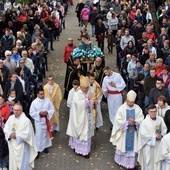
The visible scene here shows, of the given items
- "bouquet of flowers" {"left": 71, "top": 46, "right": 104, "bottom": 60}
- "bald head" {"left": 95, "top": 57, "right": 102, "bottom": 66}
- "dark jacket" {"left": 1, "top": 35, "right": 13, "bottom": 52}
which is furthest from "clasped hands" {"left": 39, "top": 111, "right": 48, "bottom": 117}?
"dark jacket" {"left": 1, "top": 35, "right": 13, "bottom": 52}

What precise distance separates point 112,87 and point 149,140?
3.19m

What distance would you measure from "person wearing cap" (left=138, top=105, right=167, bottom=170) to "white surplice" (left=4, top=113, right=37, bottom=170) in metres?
2.47

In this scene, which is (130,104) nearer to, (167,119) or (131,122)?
(131,122)

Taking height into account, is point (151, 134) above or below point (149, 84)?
below

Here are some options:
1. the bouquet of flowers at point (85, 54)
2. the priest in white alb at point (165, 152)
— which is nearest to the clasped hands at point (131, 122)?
the priest in white alb at point (165, 152)

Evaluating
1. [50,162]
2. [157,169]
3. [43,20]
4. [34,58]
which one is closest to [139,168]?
[157,169]

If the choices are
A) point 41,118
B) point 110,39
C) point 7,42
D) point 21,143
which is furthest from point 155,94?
point 110,39

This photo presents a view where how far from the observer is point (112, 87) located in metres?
14.1

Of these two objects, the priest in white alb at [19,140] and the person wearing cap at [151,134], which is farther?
the person wearing cap at [151,134]

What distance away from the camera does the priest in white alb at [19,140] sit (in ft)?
36.3

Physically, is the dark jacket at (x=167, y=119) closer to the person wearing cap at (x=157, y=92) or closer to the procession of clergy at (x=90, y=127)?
the procession of clergy at (x=90, y=127)

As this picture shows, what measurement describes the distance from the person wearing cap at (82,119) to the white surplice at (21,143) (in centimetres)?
171

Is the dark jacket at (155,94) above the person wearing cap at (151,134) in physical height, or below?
above

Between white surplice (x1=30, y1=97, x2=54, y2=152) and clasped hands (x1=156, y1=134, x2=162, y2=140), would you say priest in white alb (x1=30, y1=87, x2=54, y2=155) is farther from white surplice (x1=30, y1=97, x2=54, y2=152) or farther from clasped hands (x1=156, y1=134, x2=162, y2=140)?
clasped hands (x1=156, y1=134, x2=162, y2=140)
